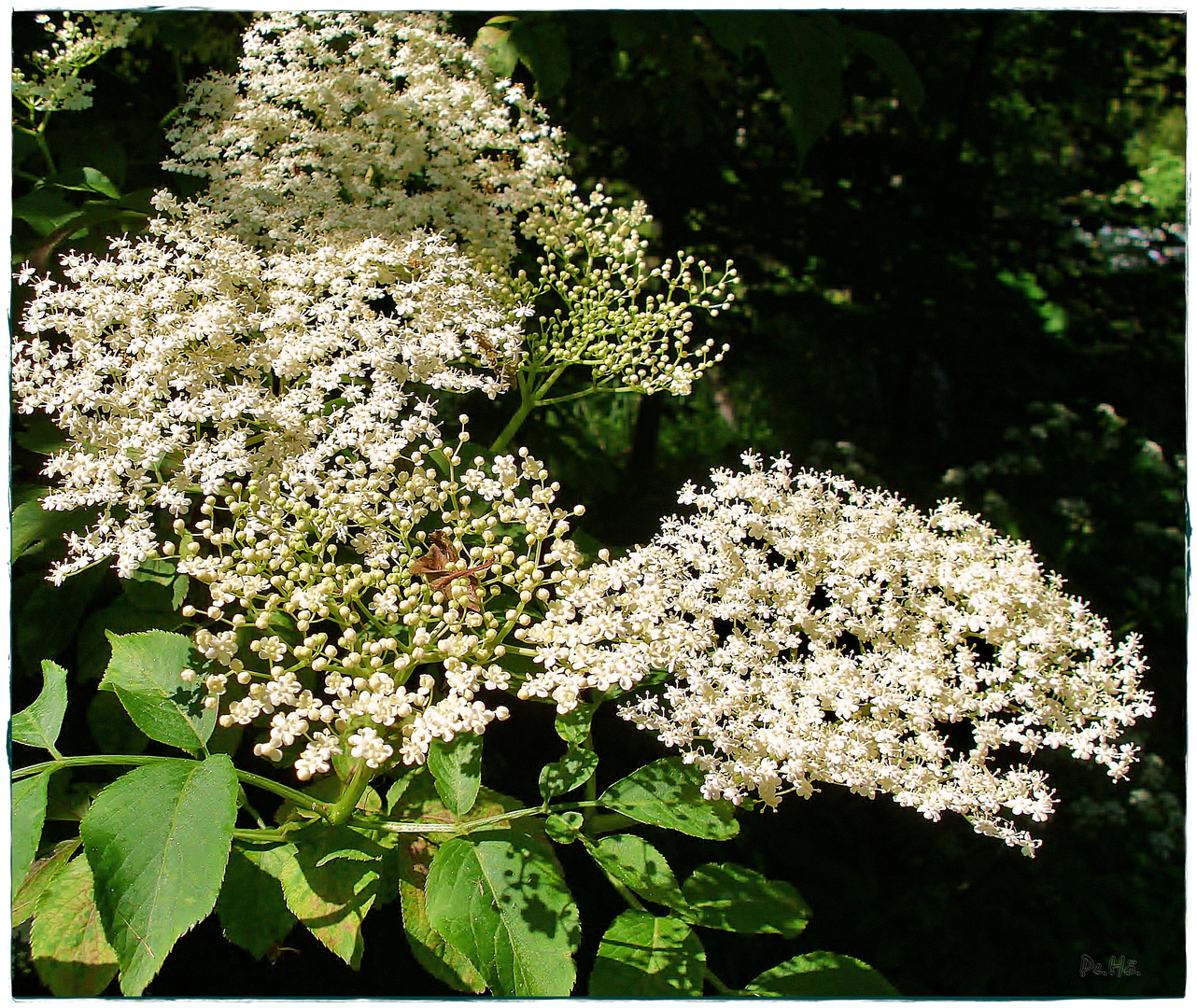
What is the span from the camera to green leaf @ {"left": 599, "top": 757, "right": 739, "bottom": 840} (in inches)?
48.8

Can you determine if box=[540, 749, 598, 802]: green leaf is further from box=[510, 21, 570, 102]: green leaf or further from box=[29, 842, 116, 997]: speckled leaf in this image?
box=[510, 21, 570, 102]: green leaf

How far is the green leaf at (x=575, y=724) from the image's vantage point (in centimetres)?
126

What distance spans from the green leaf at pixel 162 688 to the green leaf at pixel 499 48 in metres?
1.36

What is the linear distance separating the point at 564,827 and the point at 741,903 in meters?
0.30

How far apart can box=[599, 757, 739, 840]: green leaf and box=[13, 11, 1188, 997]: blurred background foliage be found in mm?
556

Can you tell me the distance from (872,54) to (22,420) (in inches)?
73.7

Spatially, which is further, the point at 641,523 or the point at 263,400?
the point at 641,523

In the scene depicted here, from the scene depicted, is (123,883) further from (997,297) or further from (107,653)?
(997,297)

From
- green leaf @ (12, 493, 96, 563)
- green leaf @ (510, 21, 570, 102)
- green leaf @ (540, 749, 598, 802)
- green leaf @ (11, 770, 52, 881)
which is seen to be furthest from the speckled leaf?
green leaf @ (510, 21, 570, 102)

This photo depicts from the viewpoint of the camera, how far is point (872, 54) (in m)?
1.88

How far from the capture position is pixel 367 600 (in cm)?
138

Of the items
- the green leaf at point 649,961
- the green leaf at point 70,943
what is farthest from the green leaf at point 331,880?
the green leaf at point 649,961

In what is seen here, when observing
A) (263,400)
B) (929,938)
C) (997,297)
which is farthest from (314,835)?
(997,297)

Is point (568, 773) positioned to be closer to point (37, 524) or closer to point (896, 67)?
point (37, 524)
